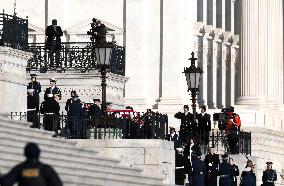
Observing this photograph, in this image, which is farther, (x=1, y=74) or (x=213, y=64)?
(x=213, y=64)

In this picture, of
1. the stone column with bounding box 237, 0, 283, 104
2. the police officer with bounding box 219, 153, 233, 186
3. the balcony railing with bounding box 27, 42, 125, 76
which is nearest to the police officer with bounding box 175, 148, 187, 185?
the police officer with bounding box 219, 153, 233, 186

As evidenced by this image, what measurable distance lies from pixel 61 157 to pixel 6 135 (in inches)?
61.8

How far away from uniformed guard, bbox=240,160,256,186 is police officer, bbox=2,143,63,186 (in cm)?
2464

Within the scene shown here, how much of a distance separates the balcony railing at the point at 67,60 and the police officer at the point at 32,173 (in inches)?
1139

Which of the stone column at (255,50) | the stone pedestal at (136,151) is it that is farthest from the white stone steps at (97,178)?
the stone column at (255,50)

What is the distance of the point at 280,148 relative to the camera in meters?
77.9

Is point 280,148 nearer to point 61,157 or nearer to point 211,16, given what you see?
point 211,16

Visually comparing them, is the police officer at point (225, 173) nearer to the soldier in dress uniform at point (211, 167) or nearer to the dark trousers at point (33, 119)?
the soldier in dress uniform at point (211, 167)

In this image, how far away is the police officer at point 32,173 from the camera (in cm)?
3359

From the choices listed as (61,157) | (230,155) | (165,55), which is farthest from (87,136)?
(165,55)

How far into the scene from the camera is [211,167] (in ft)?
185

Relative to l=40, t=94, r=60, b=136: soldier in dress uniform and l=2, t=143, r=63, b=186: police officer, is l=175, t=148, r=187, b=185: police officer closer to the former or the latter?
l=40, t=94, r=60, b=136: soldier in dress uniform

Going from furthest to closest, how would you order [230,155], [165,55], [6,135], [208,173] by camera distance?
1. [165,55]
2. [230,155]
3. [208,173]
4. [6,135]

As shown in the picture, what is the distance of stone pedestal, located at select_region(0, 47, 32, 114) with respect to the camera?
52188 mm
